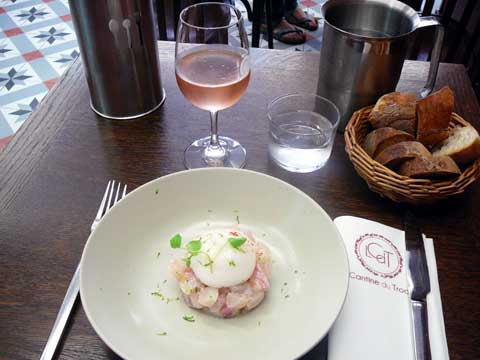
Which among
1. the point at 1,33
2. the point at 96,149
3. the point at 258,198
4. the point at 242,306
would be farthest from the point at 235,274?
the point at 1,33

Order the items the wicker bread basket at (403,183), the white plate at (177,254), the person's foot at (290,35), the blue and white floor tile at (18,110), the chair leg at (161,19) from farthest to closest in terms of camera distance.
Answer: the person's foot at (290,35) < the blue and white floor tile at (18,110) < the chair leg at (161,19) < the wicker bread basket at (403,183) < the white plate at (177,254)

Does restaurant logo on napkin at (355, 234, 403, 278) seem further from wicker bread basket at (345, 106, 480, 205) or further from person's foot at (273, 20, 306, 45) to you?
person's foot at (273, 20, 306, 45)

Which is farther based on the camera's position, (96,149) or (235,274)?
(96,149)

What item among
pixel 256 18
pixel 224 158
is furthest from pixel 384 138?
pixel 256 18

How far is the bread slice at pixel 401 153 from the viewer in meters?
0.64

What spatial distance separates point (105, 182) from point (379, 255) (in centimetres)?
42

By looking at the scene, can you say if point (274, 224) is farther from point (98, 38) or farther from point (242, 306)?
point (98, 38)

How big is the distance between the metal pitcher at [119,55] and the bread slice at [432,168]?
468 mm

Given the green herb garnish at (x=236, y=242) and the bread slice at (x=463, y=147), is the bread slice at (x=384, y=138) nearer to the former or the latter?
the bread slice at (x=463, y=147)

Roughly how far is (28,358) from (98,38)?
48cm

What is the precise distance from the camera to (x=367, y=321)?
51cm

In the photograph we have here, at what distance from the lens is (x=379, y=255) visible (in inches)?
22.8

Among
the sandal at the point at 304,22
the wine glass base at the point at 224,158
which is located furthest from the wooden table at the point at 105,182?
the sandal at the point at 304,22

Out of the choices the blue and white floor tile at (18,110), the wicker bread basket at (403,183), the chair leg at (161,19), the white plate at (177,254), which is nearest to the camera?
the white plate at (177,254)
